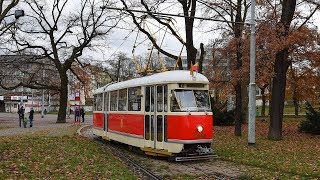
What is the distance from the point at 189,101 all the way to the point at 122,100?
4571 mm

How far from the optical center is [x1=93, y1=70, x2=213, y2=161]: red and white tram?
14.4 meters

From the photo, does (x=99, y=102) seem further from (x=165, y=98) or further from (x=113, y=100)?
(x=165, y=98)

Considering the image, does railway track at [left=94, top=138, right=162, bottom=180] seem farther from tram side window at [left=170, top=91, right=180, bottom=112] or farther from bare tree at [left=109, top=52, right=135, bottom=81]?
bare tree at [left=109, top=52, right=135, bottom=81]

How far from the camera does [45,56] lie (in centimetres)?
4241

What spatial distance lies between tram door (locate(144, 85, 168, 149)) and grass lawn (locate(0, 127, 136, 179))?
1460 mm

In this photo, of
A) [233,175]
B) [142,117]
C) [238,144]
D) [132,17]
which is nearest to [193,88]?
[142,117]

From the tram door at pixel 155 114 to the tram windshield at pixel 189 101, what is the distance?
41 centimetres

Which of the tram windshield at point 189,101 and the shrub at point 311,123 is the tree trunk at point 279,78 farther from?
the tram windshield at point 189,101

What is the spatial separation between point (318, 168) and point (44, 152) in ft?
31.0

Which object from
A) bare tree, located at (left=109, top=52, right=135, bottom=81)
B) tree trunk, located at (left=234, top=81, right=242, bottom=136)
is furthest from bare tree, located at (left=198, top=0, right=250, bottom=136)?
bare tree, located at (left=109, top=52, right=135, bottom=81)

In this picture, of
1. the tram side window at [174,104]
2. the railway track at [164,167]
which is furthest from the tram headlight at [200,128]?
the railway track at [164,167]

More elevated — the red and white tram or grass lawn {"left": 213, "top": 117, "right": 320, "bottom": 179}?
the red and white tram

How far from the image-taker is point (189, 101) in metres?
14.8

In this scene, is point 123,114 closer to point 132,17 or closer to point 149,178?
point 149,178
